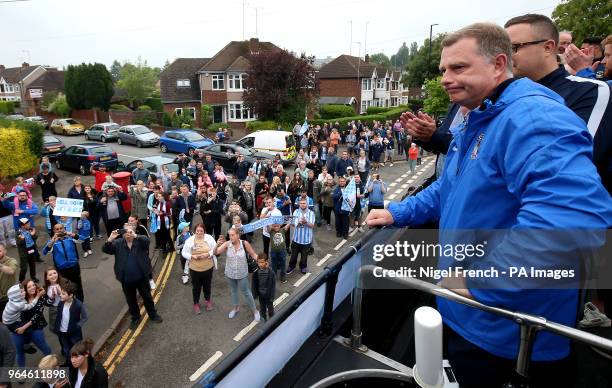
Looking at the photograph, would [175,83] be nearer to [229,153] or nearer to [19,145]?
[229,153]

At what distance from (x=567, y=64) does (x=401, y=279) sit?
2.79 metres

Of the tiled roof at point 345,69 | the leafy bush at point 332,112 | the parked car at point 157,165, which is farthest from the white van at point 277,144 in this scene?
the tiled roof at point 345,69

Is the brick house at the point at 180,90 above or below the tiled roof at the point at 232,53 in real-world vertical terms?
below

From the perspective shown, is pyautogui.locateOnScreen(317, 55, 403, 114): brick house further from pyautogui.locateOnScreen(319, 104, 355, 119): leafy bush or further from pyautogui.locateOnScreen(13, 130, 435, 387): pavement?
pyautogui.locateOnScreen(13, 130, 435, 387): pavement

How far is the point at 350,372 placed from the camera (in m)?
2.05

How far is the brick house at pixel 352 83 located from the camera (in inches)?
2031

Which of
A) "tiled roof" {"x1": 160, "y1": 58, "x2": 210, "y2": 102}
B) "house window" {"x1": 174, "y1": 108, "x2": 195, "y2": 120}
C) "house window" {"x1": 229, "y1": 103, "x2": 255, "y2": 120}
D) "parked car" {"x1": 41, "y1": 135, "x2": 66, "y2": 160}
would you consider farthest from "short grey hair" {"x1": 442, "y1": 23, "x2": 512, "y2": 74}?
"tiled roof" {"x1": 160, "y1": 58, "x2": 210, "y2": 102}

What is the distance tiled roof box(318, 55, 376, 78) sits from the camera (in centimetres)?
5194

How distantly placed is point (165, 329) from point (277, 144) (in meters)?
16.2

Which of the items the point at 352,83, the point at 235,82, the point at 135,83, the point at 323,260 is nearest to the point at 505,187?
the point at 323,260

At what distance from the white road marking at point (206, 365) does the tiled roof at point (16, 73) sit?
86312mm

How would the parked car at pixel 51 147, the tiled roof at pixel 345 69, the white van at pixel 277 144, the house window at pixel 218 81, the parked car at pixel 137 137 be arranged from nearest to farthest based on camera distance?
1. the white van at pixel 277 144
2. the parked car at pixel 51 147
3. the parked car at pixel 137 137
4. the house window at pixel 218 81
5. the tiled roof at pixel 345 69

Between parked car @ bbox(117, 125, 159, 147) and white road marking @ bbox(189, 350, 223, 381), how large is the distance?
85.6 ft

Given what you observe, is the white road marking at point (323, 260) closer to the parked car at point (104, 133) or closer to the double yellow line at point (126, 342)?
the double yellow line at point (126, 342)
